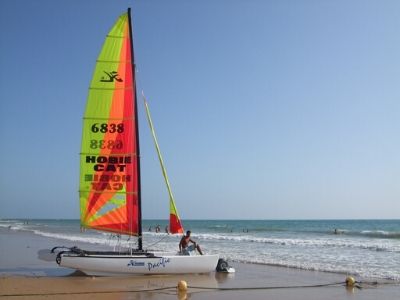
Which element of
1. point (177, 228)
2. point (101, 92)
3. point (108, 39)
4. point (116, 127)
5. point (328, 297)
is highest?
point (108, 39)

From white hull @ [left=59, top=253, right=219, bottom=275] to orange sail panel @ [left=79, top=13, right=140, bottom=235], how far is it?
1.24m

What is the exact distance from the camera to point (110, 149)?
1473 cm

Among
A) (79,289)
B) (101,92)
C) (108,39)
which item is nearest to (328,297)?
(79,289)

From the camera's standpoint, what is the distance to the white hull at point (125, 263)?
1365cm

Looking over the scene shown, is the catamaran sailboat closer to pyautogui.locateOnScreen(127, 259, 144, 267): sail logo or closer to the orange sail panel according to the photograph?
the orange sail panel

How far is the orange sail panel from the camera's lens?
47.9ft

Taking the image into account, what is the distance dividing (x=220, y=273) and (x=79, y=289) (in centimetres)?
505

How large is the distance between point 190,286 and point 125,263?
89.0 inches

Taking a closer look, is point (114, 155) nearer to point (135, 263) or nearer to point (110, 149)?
point (110, 149)

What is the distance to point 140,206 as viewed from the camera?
14.9 metres

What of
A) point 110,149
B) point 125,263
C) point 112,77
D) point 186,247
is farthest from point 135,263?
point 112,77

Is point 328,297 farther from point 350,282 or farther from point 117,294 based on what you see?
point 117,294

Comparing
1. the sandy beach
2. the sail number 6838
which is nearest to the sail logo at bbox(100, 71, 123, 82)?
the sail number 6838

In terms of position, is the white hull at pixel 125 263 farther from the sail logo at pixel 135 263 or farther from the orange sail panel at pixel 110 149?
the orange sail panel at pixel 110 149
